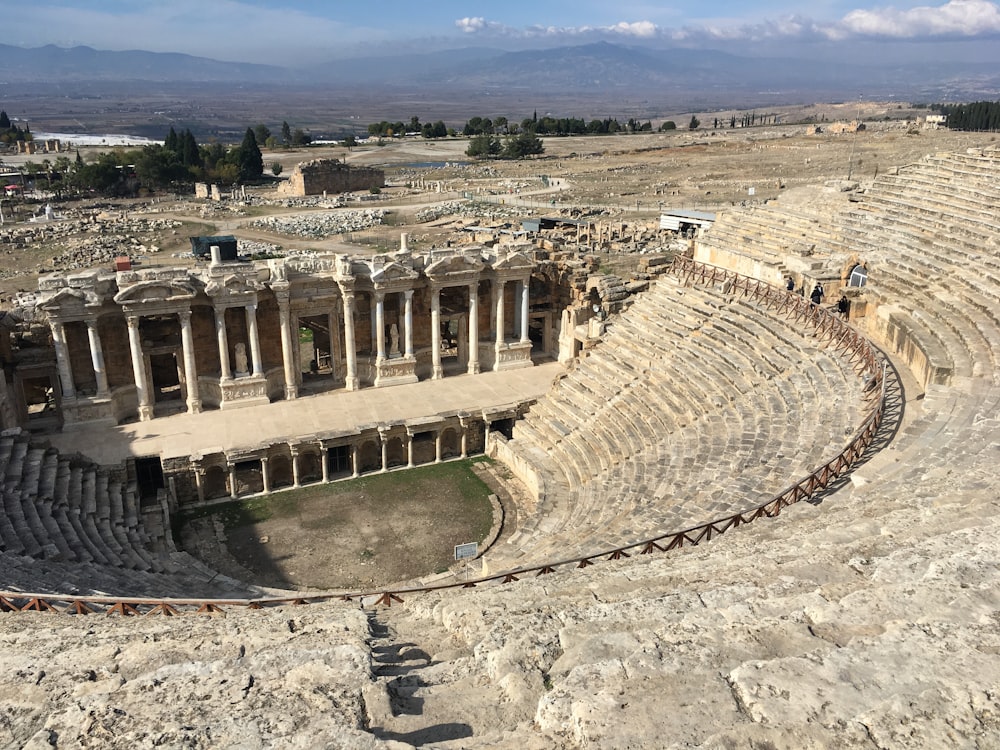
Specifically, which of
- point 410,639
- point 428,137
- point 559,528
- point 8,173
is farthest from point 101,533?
point 428,137

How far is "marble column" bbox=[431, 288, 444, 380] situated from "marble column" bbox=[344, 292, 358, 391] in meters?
2.67

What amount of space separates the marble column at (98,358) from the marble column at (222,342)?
10.7 feet

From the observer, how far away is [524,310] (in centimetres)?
2886

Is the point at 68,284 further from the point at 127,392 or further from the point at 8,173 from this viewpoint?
the point at 8,173

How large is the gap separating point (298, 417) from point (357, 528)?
516cm

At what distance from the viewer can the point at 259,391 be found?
25.5 m

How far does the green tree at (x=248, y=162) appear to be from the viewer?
292ft

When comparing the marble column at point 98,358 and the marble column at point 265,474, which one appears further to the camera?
the marble column at point 98,358

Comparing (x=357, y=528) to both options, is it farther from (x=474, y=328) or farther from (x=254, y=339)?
(x=474, y=328)

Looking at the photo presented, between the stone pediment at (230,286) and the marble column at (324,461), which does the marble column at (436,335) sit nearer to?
the marble column at (324,461)

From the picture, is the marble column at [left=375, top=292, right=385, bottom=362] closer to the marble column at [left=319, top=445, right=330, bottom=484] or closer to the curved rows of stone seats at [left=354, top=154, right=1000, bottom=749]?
the marble column at [left=319, top=445, right=330, bottom=484]

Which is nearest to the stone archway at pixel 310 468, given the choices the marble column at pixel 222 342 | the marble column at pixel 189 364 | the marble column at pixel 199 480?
the marble column at pixel 199 480

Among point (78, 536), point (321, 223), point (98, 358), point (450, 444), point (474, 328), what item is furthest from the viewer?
point (321, 223)

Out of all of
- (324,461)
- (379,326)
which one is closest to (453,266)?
(379,326)
